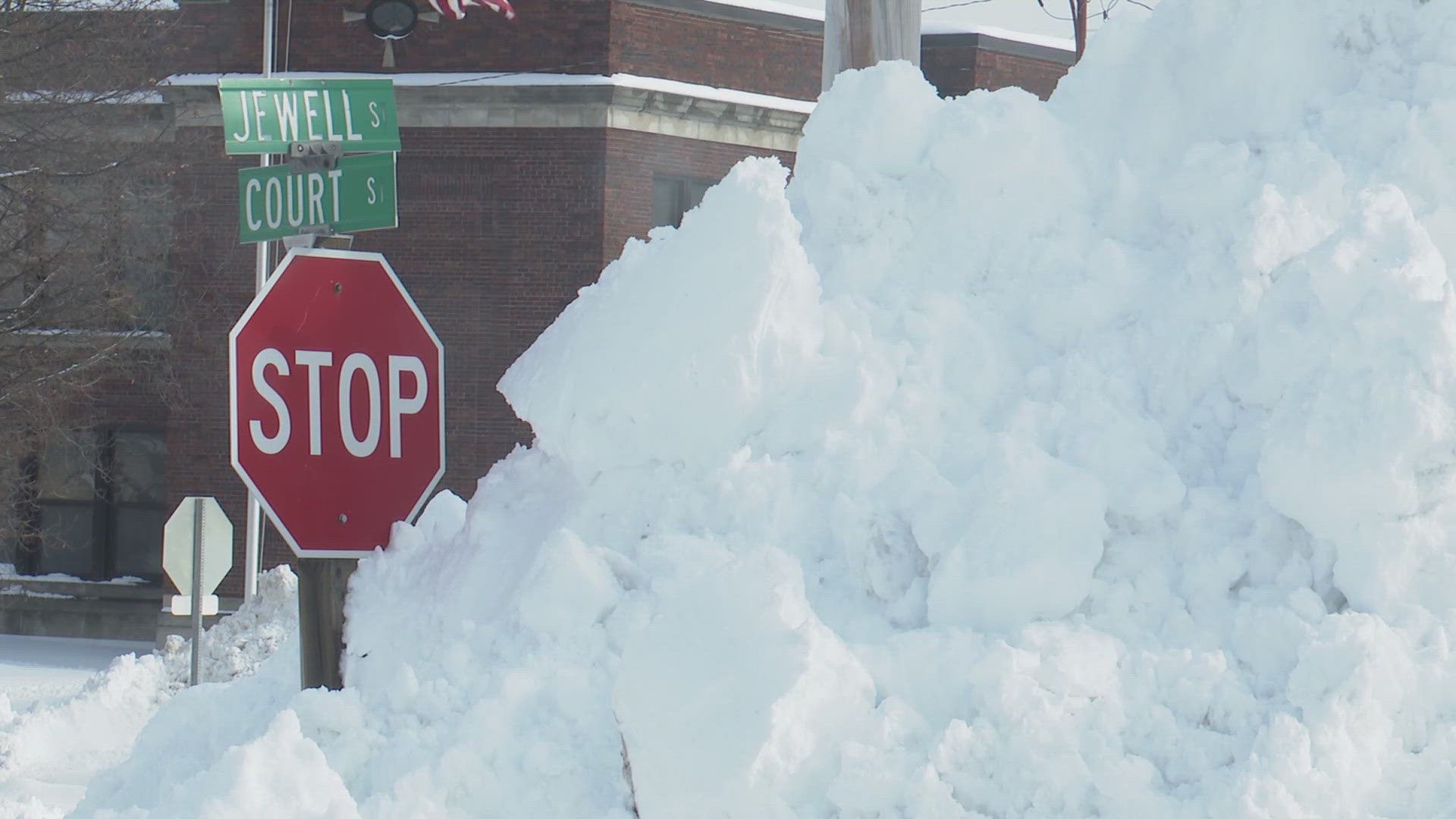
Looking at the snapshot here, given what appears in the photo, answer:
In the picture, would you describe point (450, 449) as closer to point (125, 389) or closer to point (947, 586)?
point (125, 389)

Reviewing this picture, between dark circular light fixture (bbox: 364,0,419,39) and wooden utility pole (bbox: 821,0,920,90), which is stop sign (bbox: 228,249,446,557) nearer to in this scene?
wooden utility pole (bbox: 821,0,920,90)

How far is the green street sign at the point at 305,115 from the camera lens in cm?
515

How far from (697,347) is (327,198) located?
4.61ft

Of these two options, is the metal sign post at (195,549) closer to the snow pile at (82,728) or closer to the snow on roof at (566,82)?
the snow pile at (82,728)

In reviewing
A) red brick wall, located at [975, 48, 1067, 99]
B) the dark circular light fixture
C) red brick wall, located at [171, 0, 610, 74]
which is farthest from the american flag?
red brick wall, located at [975, 48, 1067, 99]

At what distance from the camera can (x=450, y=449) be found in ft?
72.3

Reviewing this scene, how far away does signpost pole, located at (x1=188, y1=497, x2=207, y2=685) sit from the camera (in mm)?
11602

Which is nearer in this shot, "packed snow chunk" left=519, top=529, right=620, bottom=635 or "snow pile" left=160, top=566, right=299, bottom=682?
"packed snow chunk" left=519, top=529, right=620, bottom=635

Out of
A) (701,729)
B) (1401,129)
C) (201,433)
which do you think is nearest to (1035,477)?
(701,729)

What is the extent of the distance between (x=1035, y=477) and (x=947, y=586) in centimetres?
34

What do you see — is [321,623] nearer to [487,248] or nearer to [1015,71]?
[487,248]

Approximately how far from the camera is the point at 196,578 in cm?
1202

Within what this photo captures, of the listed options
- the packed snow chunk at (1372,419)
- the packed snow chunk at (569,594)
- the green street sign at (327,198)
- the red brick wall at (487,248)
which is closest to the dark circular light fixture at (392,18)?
the red brick wall at (487,248)

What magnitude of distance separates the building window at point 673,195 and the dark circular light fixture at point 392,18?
3.76 meters
